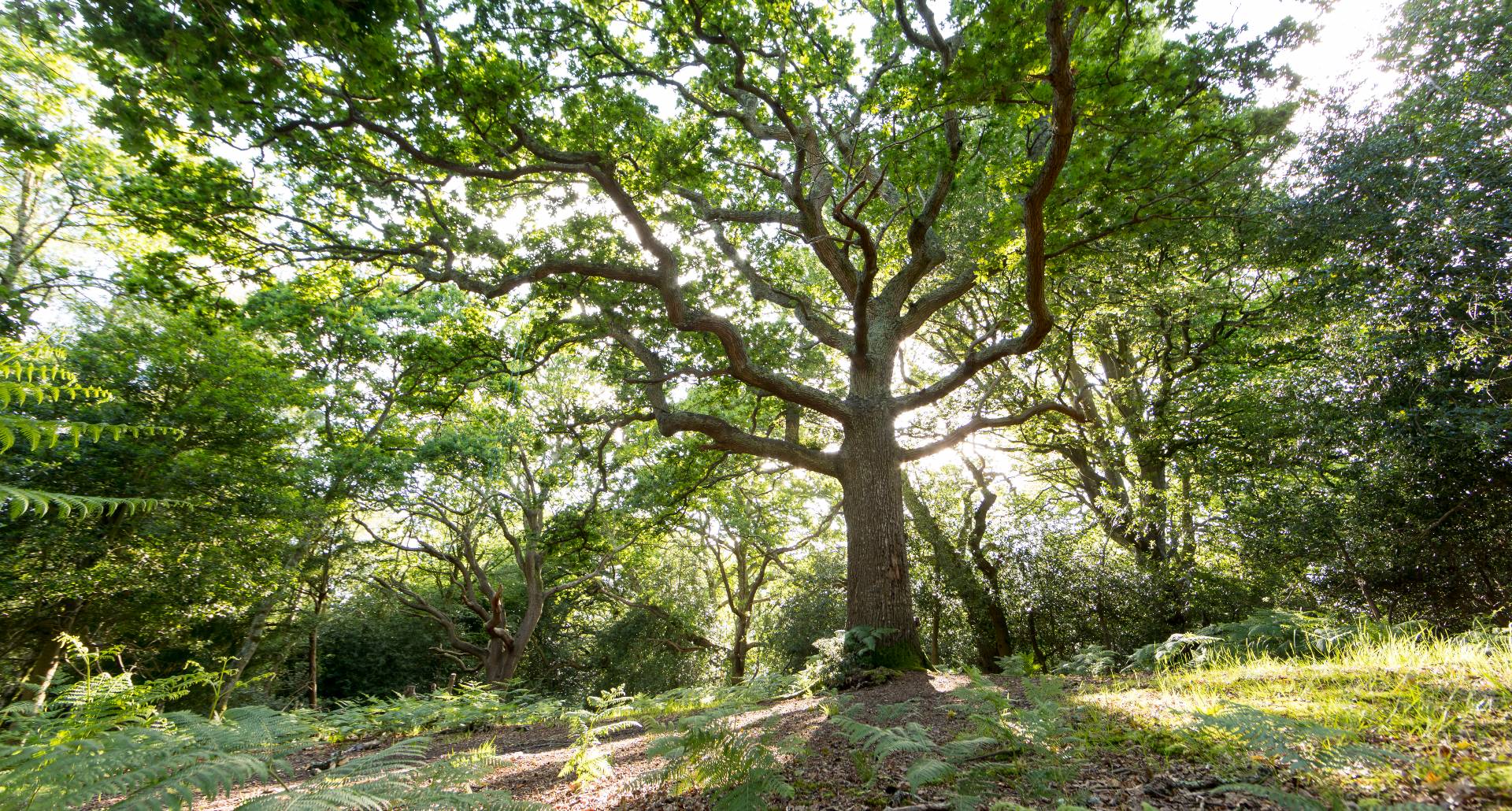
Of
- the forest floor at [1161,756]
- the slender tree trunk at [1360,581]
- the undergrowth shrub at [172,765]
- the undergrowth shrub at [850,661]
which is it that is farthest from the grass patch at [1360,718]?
the slender tree trunk at [1360,581]

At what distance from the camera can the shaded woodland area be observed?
9.78ft

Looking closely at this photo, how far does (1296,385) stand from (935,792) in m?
8.95

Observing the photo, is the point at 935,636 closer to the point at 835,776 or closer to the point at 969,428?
the point at 969,428

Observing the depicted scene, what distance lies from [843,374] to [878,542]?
214 inches

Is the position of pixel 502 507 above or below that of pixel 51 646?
above

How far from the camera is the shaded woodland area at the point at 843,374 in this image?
9.78 ft

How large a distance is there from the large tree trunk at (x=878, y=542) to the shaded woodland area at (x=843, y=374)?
6 cm

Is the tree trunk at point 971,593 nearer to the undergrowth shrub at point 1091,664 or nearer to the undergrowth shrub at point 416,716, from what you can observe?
the undergrowth shrub at point 1091,664

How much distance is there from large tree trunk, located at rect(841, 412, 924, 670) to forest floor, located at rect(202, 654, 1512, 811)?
337 cm

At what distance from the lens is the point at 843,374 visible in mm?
13000

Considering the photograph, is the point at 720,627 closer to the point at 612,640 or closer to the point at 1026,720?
the point at 612,640

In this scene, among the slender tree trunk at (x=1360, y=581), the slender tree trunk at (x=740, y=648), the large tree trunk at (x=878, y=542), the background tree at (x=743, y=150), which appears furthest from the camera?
the slender tree trunk at (x=740, y=648)

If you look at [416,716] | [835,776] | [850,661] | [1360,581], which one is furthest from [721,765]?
[1360,581]

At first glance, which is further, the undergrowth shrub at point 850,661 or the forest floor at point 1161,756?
the undergrowth shrub at point 850,661
